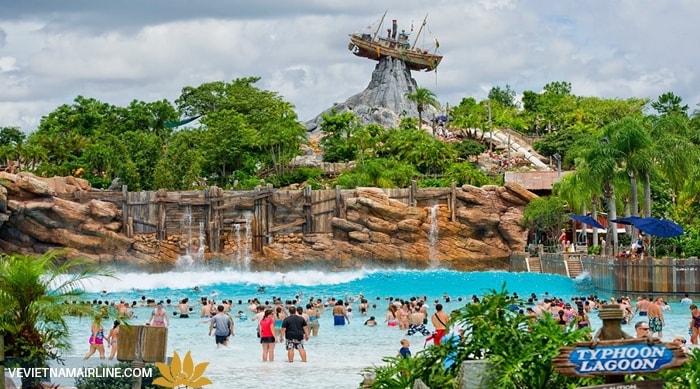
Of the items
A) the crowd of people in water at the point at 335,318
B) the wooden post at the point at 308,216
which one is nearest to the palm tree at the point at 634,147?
the crowd of people in water at the point at 335,318

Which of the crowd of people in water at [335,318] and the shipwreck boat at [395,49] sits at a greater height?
the shipwreck boat at [395,49]

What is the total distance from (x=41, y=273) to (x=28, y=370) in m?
1.12

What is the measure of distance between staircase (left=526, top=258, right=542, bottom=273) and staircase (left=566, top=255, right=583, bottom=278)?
13.6ft

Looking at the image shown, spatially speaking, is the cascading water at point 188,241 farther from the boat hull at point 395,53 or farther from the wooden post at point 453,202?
the boat hull at point 395,53

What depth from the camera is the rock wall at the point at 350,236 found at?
182 ft

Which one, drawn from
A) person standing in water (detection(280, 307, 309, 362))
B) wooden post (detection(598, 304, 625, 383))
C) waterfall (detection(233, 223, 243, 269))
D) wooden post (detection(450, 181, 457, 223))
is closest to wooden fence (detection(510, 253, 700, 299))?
wooden post (detection(450, 181, 457, 223))

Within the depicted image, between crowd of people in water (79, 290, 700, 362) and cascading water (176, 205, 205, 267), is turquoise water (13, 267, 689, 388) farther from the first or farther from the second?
cascading water (176, 205, 205, 267)

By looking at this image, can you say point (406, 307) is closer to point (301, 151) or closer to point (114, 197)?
point (114, 197)

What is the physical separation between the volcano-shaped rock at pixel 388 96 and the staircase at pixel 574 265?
53760 millimetres

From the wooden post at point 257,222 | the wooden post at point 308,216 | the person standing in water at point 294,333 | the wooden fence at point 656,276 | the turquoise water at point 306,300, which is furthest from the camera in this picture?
the wooden post at point 257,222

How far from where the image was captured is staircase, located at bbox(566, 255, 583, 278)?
47.4 metres

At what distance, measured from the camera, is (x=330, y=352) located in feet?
75.2

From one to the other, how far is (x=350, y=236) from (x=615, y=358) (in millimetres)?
49185

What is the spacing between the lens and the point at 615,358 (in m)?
7.23
